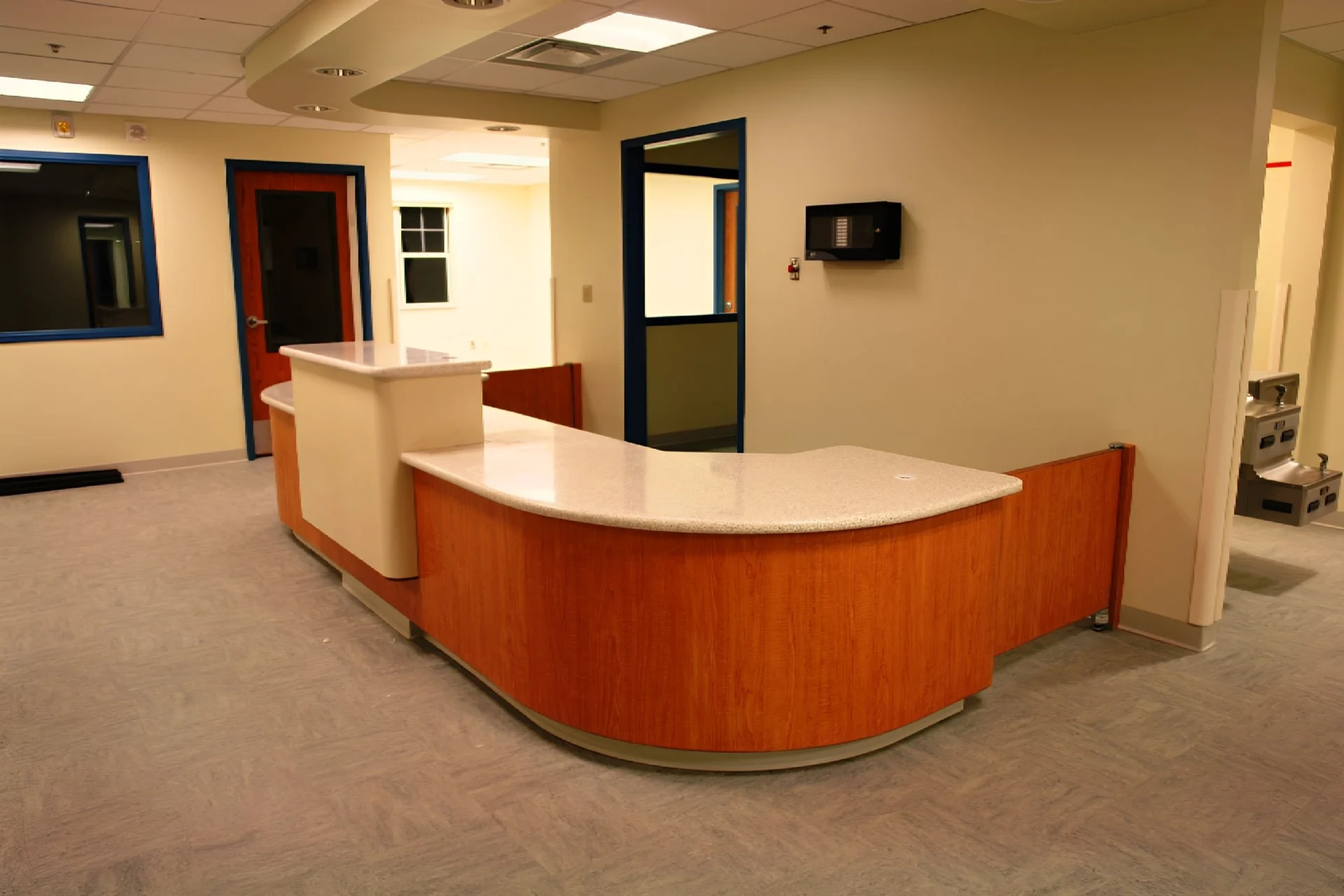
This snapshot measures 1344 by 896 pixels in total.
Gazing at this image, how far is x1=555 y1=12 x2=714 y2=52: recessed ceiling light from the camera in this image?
435 cm

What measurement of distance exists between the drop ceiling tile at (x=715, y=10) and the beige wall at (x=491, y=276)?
7526 millimetres

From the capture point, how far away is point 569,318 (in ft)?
22.4

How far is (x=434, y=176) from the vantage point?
35.6ft

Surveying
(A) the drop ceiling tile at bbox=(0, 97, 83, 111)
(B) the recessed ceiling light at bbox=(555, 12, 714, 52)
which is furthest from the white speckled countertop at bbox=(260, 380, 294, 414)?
(A) the drop ceiling tile at bbox=(0, 97, 83, 111)

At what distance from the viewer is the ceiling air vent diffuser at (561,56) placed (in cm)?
476

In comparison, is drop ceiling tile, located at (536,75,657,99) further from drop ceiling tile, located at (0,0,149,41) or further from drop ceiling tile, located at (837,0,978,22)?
drop ceiling tile, located at (0,0,149,41)

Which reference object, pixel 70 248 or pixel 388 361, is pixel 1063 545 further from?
pixel 70 248

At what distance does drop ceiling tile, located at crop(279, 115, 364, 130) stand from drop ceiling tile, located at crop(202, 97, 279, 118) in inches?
7.8

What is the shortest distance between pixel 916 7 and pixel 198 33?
10.7ft

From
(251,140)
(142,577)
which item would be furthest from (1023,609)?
(251,140)

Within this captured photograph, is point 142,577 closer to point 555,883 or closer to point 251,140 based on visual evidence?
point 555,883

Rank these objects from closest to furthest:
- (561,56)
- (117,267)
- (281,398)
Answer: (281,398) → (561,56) → (117,267)

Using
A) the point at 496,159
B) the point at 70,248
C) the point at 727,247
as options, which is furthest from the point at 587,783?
the point at 496,159

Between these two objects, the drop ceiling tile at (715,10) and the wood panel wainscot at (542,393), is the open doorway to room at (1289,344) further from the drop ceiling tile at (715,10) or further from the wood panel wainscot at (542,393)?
the wood panel wainscot at (542,393)
